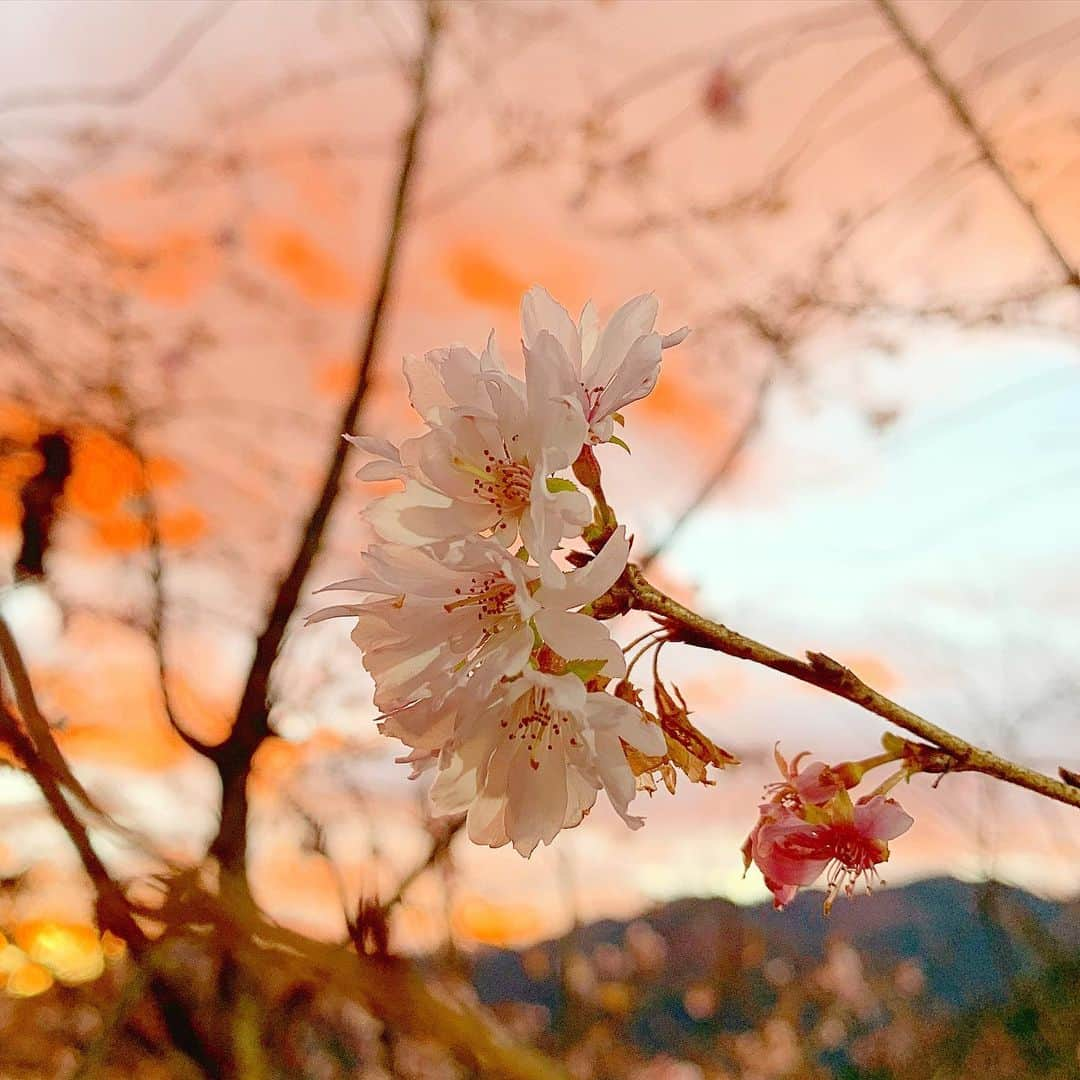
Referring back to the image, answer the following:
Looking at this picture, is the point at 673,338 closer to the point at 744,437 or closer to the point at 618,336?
the point at 618,336

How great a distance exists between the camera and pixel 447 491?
0.93ft

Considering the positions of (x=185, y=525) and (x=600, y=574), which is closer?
(x=600, y=574)

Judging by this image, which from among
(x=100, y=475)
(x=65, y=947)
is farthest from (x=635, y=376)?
(x=100, y=475)

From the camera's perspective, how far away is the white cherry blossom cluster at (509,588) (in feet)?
0.82

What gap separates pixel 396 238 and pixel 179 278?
1.20 ft

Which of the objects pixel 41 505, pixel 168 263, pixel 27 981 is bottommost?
pixel 27 981

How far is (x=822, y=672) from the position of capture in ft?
0.84

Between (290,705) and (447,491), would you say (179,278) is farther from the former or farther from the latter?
(447,491)

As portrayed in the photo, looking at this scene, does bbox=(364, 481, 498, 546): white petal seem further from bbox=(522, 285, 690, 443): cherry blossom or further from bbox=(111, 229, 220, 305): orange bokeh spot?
bbox=(111, 229, 220, 305): orange bokeh spot

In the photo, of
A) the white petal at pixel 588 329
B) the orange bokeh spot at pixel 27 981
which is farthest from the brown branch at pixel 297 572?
the white petal at pixel 588 329

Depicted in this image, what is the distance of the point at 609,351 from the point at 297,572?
33.4 inches

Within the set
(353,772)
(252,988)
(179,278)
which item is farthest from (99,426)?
(252,988)

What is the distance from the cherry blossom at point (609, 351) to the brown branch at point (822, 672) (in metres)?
0.05

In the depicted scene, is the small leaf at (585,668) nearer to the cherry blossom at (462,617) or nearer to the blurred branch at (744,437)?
the cherry blossom at (462,617)
